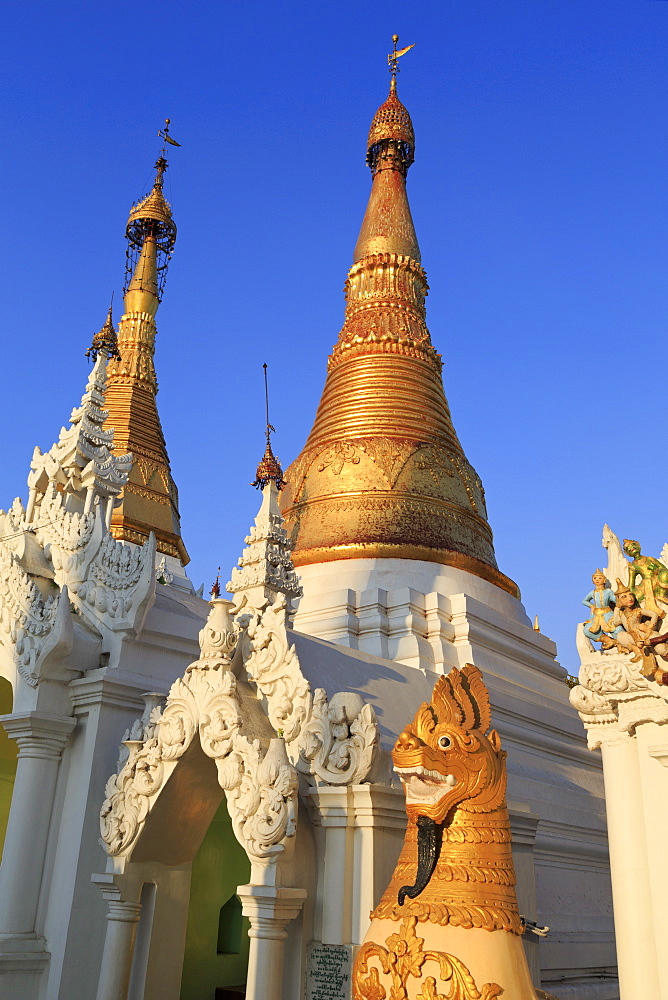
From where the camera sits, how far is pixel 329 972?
22.0 ft

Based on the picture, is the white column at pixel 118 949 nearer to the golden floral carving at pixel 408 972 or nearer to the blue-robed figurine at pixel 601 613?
the golden floral carving at pixel 408 972

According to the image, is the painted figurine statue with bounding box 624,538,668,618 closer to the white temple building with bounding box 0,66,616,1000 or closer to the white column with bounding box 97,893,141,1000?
the white temple building with bounding box 0,66,616,1000

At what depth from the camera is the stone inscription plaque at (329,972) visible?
659 cm

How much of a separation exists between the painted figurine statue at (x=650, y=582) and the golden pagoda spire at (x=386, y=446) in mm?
9658

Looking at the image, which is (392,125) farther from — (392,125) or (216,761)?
(216,761)

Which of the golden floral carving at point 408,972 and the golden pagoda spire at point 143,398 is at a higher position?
the golden pagoda spire at point 143,398

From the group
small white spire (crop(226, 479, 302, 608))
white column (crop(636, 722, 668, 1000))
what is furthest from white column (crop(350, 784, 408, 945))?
small white spire (crop(226, 479, 302, 608))

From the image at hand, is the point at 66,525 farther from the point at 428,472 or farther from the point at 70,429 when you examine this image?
the point at 428,472

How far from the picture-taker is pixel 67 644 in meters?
9.23

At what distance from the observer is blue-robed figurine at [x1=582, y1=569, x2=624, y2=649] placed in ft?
22.3

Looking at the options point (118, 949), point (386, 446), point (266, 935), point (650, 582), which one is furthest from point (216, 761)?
point (386, 446)

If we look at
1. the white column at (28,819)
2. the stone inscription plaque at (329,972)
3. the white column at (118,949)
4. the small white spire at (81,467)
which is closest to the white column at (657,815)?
the stone inscription plaque at (329,972)

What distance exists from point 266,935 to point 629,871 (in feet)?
8.80

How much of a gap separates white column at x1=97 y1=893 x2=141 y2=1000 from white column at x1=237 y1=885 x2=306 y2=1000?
145 cm
